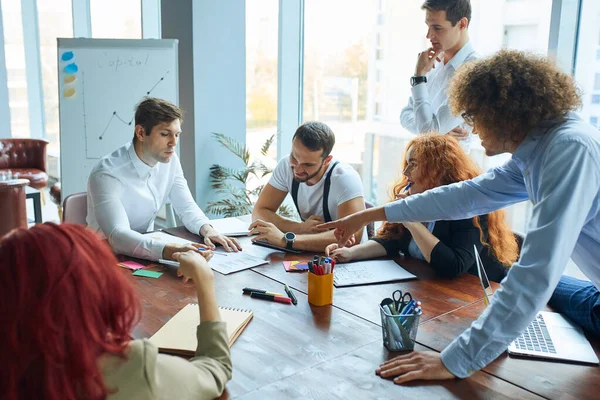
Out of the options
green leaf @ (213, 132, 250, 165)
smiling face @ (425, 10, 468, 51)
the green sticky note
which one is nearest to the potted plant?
green leaf @ (213, 132, 250, 165)

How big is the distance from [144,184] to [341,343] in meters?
1.57

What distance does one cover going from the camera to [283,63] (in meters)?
4.61

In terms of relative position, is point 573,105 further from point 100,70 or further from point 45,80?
point 45,80

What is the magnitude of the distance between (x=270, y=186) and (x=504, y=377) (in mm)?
1856

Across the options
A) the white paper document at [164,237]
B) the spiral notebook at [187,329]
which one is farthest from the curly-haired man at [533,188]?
the white paper document at [164,237]

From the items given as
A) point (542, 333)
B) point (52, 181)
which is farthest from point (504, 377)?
point (52, 181)

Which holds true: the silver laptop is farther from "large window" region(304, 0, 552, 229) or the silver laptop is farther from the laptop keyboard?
"large window" region(304, 0, 552, 229)

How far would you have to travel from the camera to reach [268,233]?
8.05 ft

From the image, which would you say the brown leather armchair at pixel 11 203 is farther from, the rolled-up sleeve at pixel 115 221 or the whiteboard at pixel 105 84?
the rolled-up sleeve at pixel 115 221

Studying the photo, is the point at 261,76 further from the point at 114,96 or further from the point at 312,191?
the point at 312,191

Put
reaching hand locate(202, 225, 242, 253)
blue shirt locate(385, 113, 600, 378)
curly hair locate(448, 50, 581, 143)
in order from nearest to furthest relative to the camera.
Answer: blue shirt locate(385, 113, 600, 378) < curly hair locate(448, 50, 581, 143) < reaching hand locate(202, 225, 242, 253)

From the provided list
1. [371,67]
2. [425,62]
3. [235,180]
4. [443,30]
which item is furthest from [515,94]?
[235,180]

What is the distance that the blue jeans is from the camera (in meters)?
1.59

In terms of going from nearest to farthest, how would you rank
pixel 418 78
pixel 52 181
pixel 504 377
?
pixel 504 377 < pixel 418 78 < pixel 52 181
